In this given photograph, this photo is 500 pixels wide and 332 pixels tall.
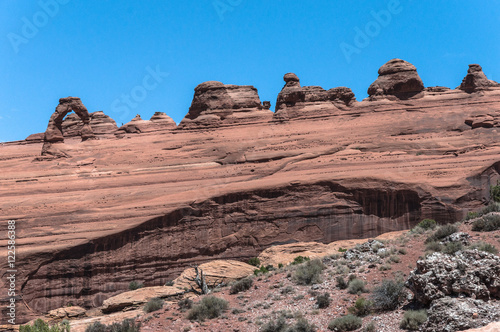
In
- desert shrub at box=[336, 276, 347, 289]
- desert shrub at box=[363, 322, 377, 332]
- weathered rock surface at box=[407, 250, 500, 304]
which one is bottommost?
desert shrub at box=[363, 322, 377, 332]

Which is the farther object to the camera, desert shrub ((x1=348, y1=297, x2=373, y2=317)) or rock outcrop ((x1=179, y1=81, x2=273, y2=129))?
rock outcrop ((x1=179, y1=81, x2=273, y2=129))

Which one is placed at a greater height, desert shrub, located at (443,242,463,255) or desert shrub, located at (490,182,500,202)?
desert shrub, located at (490,182,500,202)

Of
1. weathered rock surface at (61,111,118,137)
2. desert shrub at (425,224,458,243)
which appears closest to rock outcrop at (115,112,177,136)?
weathered rock surface at (61,111,118,137)

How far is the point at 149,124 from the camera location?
1983 inches

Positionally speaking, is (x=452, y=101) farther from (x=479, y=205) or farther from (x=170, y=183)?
(x=170, y=183)

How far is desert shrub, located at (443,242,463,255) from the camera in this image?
59.6 feet

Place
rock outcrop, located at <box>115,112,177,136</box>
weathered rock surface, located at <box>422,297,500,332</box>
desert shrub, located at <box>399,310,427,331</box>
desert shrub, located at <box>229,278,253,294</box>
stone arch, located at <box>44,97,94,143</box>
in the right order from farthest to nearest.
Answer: rock outcrop, located at <box>115,112,177,136</box>
stone arch, located at <box>44,97,94,143</box>
desert shrub, located at <box>229,278,253,294</box>
desert shrub, located at <box>399,310,427,331</box>
weathered rock surface, located at <box>422,297,500,332</box>

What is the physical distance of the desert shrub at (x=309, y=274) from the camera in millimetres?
19781

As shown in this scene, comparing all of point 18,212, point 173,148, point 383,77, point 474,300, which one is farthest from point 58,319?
point 383,77

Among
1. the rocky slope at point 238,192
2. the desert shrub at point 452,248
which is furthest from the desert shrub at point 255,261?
the desert shrub at point 452,248

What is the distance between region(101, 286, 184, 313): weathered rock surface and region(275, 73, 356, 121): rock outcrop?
17.8 m

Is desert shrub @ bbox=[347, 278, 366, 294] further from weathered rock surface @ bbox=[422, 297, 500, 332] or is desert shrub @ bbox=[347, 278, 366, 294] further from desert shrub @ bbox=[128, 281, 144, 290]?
desert shrub @ bbox=[128, 281, 144, 290]

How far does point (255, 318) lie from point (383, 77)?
2585 cm

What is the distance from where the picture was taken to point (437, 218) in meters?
28.1
